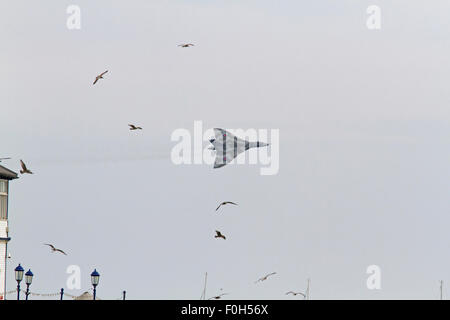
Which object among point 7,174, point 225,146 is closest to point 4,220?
point 7,174

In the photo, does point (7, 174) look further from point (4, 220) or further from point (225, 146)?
point (225, 146)

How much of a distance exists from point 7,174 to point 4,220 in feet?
13.3

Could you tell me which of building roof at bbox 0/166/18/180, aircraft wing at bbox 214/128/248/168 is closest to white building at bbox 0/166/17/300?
building roof at bbox 0/166/18/180

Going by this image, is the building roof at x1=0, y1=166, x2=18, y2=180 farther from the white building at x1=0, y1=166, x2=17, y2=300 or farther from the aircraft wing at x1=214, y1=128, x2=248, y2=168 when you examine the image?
the aircraft wing at x1=214, y1=128, x2=248, y2=168

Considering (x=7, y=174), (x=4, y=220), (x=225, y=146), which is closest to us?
(x=225, y=146)

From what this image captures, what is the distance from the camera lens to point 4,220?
11912 centimetres

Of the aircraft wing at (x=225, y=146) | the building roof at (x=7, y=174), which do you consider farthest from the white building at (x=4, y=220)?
the aircraft wing at (x=225, y=146)

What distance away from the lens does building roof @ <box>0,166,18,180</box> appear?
119812mm
